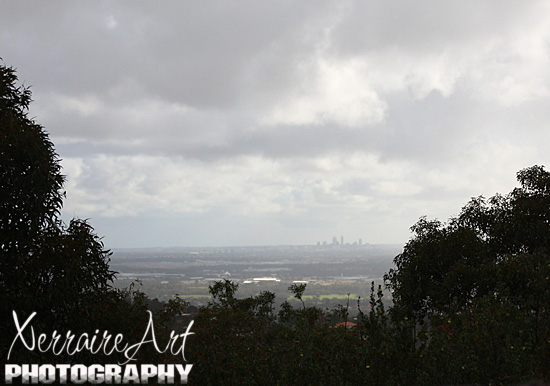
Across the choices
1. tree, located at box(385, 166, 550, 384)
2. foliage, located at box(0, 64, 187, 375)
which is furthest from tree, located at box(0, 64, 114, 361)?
tree, located at box(385, 166, 550, 384)

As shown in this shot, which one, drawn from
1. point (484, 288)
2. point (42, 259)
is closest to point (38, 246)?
point (42, 259)

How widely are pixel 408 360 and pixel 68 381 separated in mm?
6390

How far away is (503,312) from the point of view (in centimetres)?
855

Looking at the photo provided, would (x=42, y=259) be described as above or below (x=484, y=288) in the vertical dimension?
above

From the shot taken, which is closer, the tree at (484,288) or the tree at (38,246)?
the tree at (484,288)

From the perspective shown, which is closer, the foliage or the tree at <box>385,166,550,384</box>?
the tree at <box>385,166,550,384</box>

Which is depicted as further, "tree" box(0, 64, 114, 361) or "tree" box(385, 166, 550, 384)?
"tree" box(0, 64, 114, 361)

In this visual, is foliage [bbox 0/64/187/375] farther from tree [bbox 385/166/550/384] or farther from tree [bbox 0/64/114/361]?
tree [bbox 385/166/550/384]

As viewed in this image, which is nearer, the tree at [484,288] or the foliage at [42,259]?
the tree at [484,288]

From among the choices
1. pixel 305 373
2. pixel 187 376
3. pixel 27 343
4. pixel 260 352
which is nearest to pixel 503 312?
pixel 305 373

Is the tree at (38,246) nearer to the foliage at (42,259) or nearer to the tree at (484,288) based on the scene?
the foliage at (42,259)

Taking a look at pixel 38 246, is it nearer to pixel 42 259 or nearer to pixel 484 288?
pixel 42 259

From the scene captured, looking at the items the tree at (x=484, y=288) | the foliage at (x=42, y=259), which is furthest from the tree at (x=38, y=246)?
the tree at (x=484, y=288)

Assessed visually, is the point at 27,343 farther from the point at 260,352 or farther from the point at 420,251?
the point at 420,251
